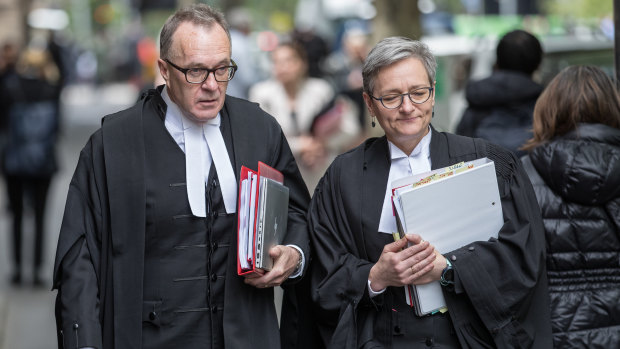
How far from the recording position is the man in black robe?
3738 mm

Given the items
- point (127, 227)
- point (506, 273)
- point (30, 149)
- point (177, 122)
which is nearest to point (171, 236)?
point (127, 227)

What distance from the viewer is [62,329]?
3.73 m

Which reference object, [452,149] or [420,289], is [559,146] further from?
[420,289]

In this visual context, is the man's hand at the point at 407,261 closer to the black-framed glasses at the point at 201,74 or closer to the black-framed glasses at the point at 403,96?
the black-framed glasses at the point at 403,96

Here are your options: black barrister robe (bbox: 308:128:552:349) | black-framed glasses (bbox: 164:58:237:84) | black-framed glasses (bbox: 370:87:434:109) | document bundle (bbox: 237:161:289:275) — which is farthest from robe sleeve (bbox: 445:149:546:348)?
black-framed glasses (bbox: 164:58:237:84)

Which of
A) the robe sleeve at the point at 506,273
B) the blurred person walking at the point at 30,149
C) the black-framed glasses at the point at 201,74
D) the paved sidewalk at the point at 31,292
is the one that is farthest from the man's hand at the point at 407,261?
the blurred person walking at the point at 30,149

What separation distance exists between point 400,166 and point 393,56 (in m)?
0.43

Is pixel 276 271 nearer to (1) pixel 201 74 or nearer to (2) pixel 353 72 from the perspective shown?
(1) pixel 201 74

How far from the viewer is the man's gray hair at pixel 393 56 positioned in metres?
3.64

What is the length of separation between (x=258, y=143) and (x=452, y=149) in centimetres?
76

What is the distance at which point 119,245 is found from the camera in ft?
12.4

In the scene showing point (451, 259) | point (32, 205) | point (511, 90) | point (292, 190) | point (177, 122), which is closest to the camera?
point (451, 259)

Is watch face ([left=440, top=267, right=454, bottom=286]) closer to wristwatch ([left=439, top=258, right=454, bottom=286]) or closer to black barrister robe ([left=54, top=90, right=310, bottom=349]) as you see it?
wristwatch ([left=439, top=258, right=454, bottom=286])

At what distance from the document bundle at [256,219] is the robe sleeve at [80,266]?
56cm
